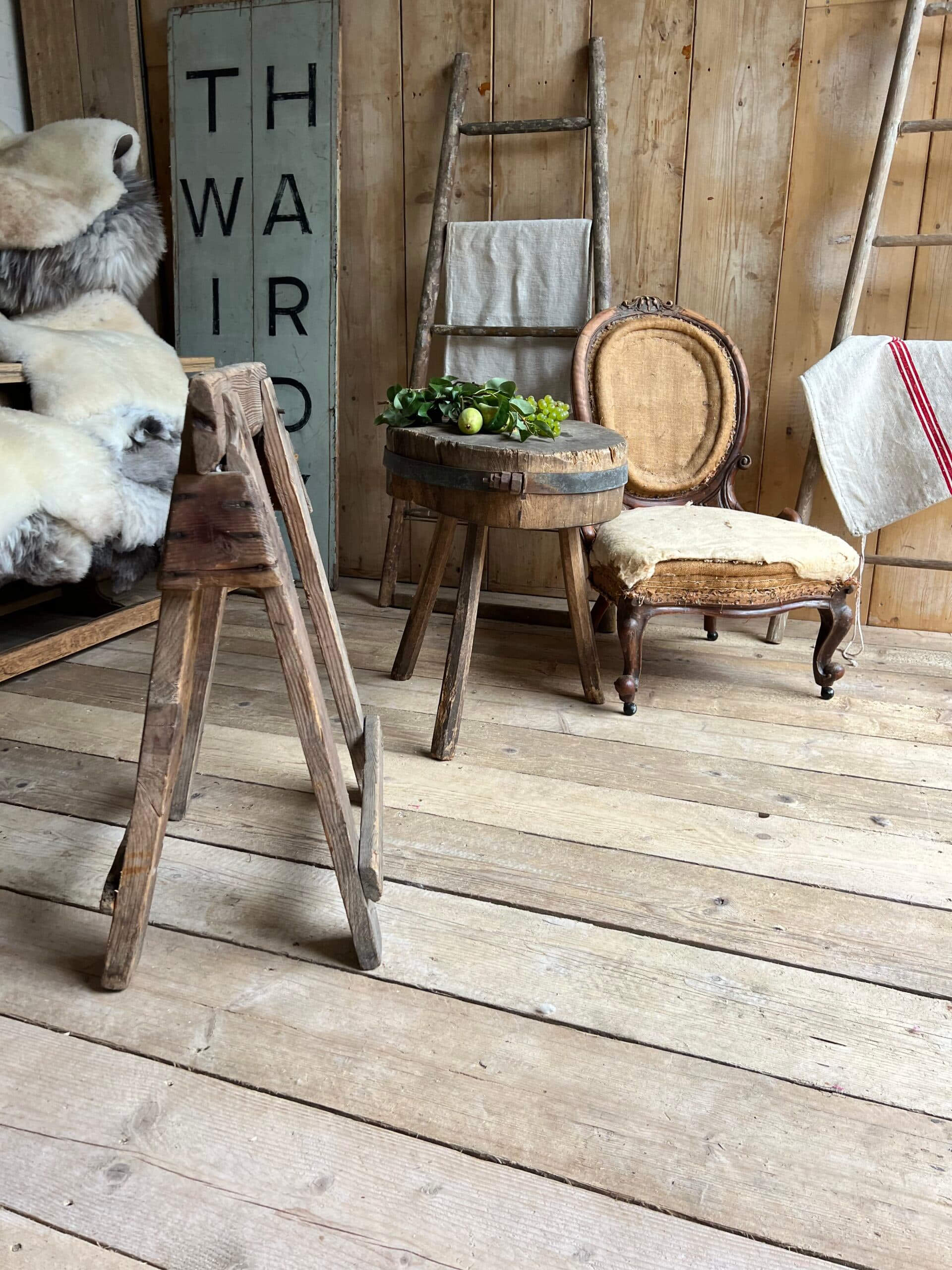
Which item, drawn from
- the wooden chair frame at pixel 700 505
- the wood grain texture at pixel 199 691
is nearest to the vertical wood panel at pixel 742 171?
the wooden chair frame at pixel 700 505

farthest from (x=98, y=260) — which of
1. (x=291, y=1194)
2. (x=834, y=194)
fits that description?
(x=291, y=1194)

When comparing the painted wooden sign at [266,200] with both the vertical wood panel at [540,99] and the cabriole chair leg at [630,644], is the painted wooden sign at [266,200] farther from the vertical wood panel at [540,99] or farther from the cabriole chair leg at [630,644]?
the cabriole chair leg at [630,644]

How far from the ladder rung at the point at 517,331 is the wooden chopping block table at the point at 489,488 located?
61 centimetres

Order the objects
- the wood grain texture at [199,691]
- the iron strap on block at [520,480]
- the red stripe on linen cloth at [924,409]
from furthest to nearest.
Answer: the red stripe on linen cloth at [924,409], the iron strap on block at [520,480], the wood grain texture at [199,691]

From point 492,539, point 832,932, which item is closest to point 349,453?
point 492,539

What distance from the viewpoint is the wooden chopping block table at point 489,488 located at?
1599 mm

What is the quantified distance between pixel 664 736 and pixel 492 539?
43.0 inches

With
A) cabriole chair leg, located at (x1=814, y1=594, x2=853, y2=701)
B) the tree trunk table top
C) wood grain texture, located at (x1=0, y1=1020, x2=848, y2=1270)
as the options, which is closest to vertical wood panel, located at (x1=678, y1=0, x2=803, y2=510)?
cabriole chair leg, located at (x1=814, y1=594, x2=853, y2=701)

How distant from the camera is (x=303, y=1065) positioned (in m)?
1.00

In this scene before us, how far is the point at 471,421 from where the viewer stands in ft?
5.64

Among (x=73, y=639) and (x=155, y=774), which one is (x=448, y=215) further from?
(x=155, y=774)

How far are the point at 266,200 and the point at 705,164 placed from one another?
1.23 metres

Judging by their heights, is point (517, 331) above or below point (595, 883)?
above

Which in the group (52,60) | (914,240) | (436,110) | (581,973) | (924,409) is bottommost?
(581,973)
